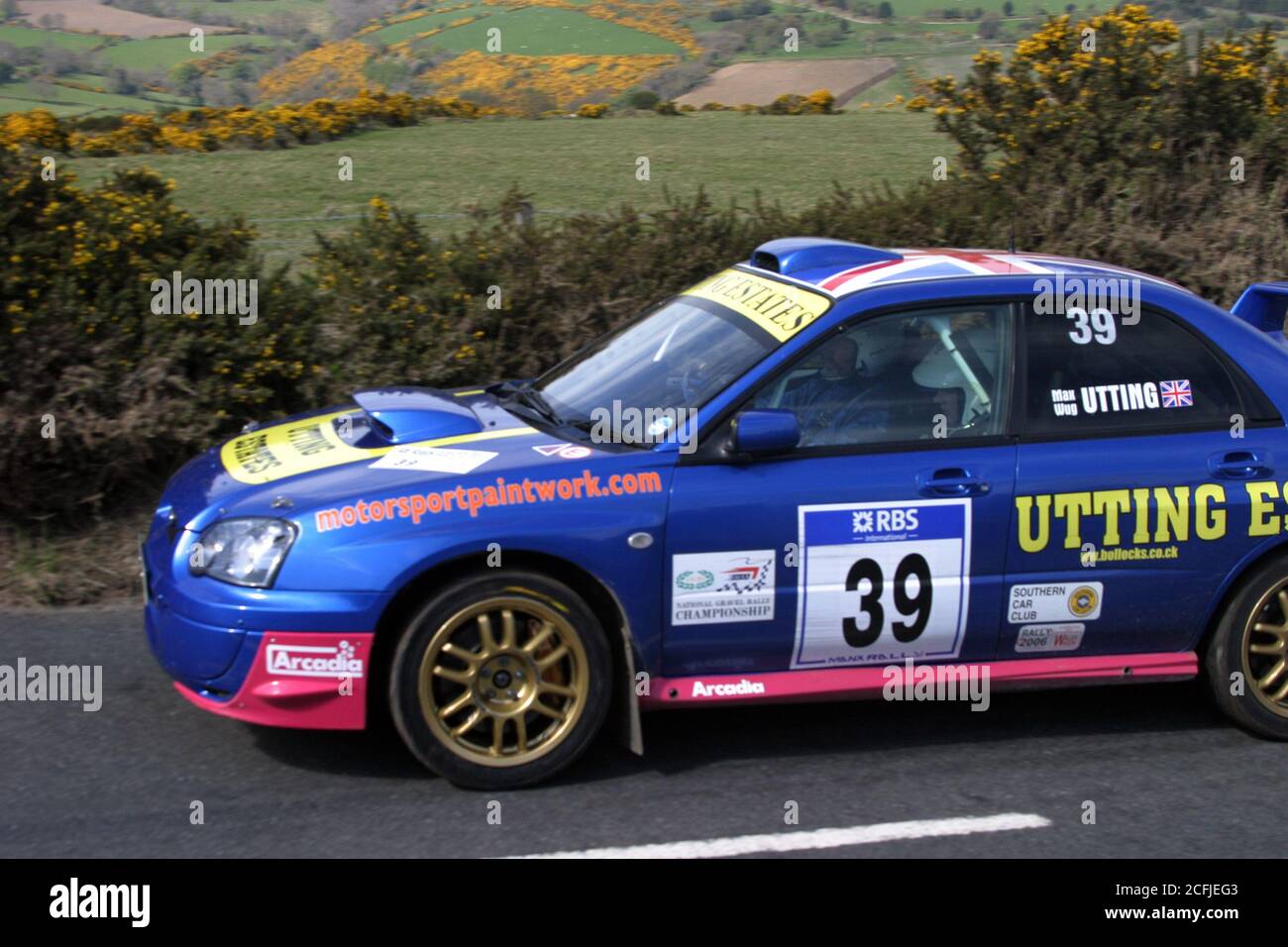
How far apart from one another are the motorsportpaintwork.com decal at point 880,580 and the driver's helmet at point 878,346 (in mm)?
522

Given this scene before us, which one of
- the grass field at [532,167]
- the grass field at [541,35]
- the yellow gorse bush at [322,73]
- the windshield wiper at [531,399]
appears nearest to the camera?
the windshield wiper at [531,399]

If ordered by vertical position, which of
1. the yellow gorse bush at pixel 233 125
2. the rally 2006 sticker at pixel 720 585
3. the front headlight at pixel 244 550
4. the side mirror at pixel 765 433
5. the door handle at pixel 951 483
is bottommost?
the rally 2006 sticker at pixel 720 585

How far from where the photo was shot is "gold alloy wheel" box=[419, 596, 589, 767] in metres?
4.45

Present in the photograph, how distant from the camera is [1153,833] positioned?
4.38 metres

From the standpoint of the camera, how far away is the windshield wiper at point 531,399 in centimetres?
521

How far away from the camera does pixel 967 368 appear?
496cm

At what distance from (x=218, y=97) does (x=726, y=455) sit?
795 inches

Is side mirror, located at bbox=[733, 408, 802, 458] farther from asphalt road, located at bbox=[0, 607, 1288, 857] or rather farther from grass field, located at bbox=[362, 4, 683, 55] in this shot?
grass field, located at bbox=[362, 4, 683, 55]

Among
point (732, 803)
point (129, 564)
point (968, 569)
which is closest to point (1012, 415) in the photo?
point (968, 569)

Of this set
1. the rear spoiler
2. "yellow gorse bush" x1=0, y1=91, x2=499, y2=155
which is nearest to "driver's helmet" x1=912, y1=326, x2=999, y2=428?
the rear spoiler

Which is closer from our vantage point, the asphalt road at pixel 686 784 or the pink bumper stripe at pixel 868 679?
the asphalt road at pixel 686 784

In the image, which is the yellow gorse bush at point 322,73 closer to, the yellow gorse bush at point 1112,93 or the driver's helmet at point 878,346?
the yellow gorse bush at point 1112,93

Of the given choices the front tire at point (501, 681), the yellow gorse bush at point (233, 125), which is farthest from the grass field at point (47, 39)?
the front tire at point (501, 681)

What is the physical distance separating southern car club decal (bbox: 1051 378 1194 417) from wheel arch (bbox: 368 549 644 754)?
68.0 inches
